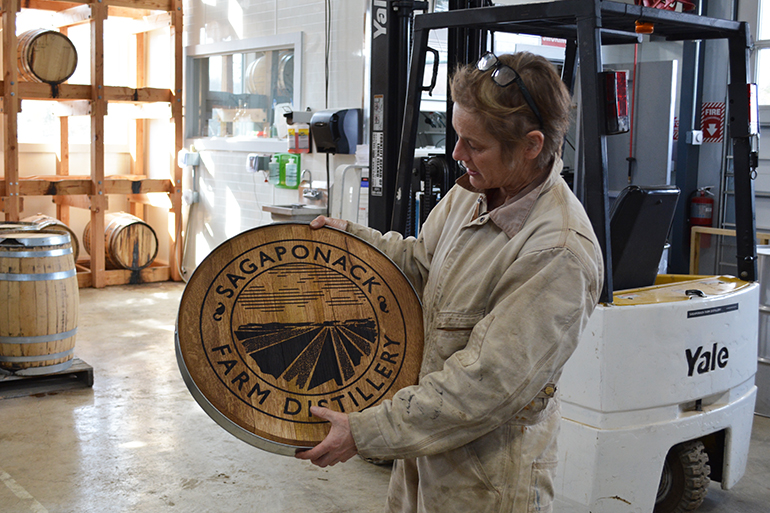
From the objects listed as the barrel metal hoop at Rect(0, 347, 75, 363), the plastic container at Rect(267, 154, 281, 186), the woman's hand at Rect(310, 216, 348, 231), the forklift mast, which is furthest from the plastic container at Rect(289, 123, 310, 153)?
the woman's hand at Rect(310, 216, 348, 231)

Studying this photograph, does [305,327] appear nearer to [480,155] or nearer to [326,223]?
[326,223]

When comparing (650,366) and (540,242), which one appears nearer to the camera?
(540,242)

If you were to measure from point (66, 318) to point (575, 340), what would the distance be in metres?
4.50

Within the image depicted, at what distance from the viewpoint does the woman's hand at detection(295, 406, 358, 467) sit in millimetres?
1623

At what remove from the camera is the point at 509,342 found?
5.01 ft

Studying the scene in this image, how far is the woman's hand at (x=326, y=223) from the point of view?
1916mm

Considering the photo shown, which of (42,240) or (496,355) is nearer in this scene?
(496,355)

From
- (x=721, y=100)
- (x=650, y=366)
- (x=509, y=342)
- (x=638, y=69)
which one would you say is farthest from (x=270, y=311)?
(x=721, y=100)

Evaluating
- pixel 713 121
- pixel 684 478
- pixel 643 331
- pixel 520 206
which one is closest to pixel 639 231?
pixel 643 331

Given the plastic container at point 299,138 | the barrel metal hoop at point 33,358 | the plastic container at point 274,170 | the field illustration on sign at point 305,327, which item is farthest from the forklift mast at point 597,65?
the plastic container at point 274,170

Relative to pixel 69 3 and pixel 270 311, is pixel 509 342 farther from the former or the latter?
pixel 69 3

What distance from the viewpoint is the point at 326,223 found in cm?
197

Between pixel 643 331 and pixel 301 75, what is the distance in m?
Result: 5.29

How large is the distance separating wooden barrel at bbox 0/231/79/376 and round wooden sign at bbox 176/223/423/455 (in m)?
3.76
